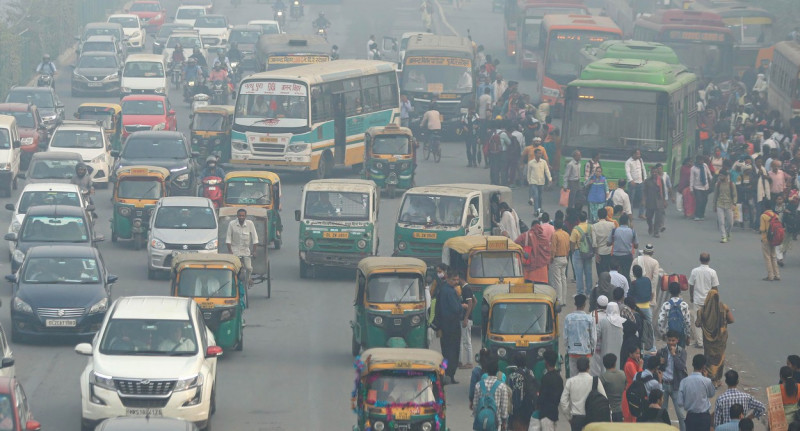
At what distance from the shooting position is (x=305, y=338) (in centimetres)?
2467

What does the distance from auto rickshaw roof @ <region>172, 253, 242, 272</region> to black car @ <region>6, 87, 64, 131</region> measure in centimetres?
2422

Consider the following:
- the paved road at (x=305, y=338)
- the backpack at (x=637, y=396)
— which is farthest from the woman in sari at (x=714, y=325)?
the backpack at (x=637, y=396)

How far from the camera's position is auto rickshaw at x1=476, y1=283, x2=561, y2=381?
2034 centimetres

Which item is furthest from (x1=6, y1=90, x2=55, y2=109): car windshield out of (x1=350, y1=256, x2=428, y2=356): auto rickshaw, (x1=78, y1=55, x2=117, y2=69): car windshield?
(x1=350, y1=256, x2=428, y2=356): auto rickshaw

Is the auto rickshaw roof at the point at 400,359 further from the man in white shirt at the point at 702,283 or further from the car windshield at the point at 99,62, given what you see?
the car windshield at the point at 99,62

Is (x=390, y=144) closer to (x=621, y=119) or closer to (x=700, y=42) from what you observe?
(x=621, y=119)

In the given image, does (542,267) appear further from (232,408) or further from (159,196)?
(159,196)

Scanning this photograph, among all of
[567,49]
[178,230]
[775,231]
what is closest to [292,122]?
[178,230]

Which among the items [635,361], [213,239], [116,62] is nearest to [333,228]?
[213,239]

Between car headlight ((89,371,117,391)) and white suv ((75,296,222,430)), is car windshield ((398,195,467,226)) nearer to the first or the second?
white suv ((75,296,222,430))

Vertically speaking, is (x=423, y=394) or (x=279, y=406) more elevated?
(x=423, y=394)

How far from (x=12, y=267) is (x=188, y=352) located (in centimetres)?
1034

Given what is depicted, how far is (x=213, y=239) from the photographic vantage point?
29125 millimetres

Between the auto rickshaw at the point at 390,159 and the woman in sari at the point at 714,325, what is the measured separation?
60.0 ft
